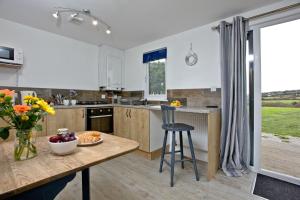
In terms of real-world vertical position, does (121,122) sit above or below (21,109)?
below

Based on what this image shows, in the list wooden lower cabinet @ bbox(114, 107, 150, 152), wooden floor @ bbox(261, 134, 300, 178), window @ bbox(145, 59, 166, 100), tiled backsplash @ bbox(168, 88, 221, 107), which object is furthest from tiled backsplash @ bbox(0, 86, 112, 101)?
wooden floor @ bbox(261, 134, 300, 178)

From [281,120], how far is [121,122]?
9.05 ft

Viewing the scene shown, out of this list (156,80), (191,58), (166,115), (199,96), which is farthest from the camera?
(156,80)

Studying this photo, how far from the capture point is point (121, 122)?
3.27 metres

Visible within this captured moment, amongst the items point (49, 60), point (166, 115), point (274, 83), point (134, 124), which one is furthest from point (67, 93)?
point (274, 83)

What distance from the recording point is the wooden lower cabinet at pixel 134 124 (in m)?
2.84

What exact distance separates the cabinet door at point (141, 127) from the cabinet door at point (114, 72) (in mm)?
1274

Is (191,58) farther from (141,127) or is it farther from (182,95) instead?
(141,127)

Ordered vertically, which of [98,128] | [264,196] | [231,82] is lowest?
[264,196]

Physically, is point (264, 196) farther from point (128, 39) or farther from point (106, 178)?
point (128, 39)

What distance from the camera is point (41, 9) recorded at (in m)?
2.32

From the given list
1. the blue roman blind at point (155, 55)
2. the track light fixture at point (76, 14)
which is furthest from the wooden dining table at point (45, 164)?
the blue roman blind at point (155, 55)

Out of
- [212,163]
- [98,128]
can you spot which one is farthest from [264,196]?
[98,128]

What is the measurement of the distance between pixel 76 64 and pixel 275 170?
4060 mm
